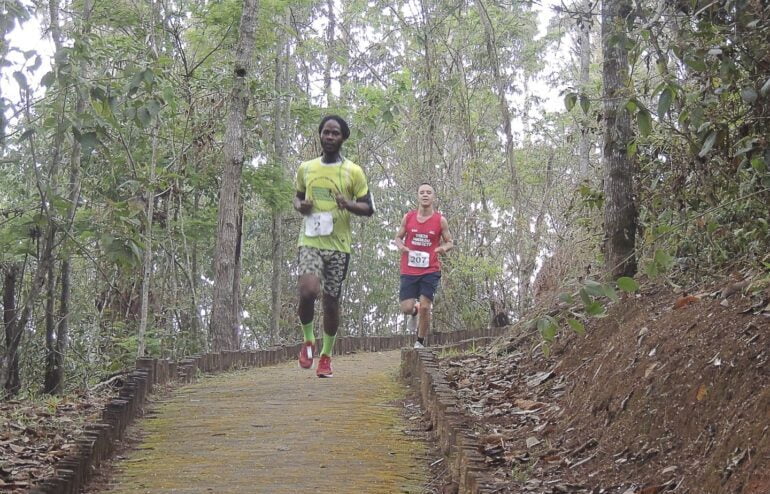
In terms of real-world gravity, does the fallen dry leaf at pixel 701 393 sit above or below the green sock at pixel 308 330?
below

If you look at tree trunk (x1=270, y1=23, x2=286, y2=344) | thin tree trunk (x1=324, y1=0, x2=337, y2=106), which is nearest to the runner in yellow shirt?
tree trunk (x1=270, y1=23, x2=286, y2=344)

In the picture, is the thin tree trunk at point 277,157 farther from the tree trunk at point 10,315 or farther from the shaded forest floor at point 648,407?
the shaded forest floor at point 648,407

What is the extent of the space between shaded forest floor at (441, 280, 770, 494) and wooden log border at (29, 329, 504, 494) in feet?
1.74

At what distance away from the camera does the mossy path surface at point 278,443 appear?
458 cm

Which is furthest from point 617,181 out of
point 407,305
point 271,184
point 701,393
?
point 271,184

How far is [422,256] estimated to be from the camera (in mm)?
9633

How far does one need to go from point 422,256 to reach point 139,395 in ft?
12.7

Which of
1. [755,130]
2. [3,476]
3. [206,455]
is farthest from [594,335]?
[3,476]

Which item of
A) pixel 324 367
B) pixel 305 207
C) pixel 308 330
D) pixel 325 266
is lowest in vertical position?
pixel 324 367

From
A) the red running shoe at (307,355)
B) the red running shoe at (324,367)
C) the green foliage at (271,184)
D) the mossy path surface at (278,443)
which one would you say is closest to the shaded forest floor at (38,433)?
the mossy path surface at (278,443)

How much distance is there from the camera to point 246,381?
8617 mm

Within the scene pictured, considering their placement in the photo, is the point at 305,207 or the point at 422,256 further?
the point at 422,256

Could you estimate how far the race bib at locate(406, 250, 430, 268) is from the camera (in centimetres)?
962

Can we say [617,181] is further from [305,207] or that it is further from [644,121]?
[644,121]
